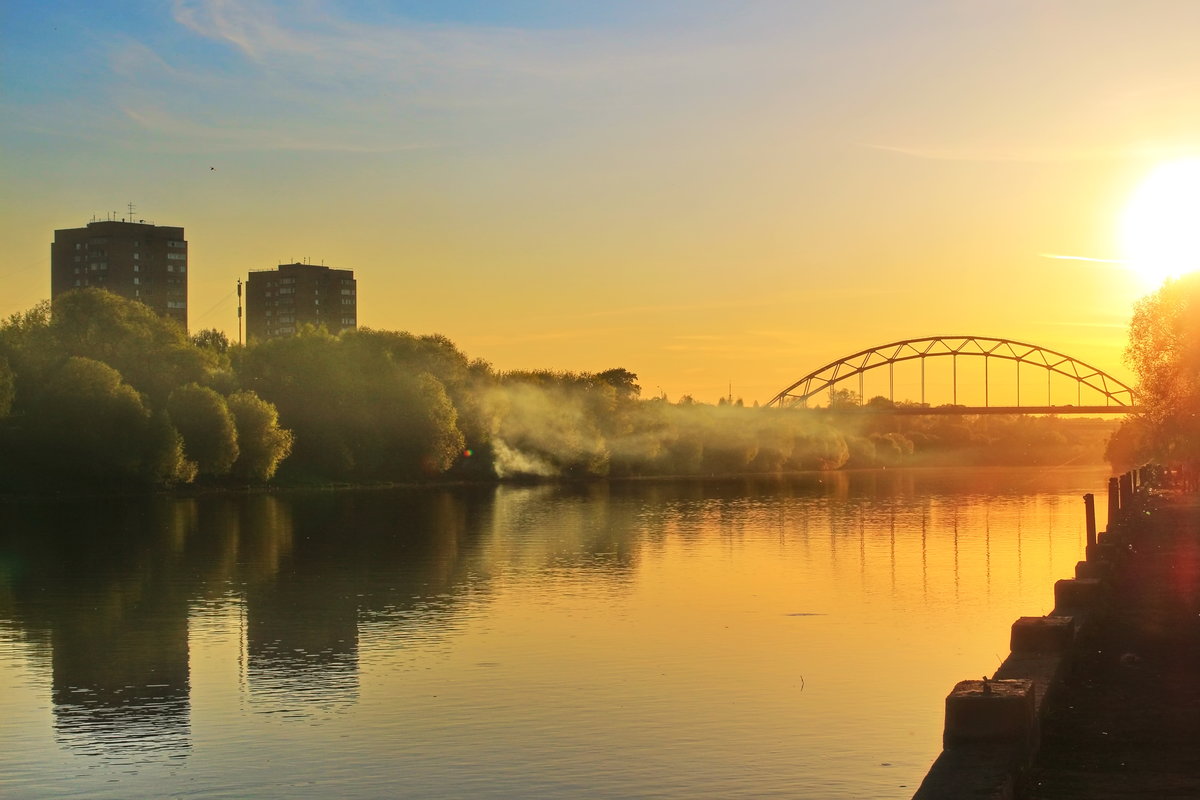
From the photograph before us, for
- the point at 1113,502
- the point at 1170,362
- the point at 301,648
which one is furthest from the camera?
the point at 1170,362

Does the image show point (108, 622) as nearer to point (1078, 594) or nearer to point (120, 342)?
point (1078, 594)

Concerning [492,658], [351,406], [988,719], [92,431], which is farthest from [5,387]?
[988,719]

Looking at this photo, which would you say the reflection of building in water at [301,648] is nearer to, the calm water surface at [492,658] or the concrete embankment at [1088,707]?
the calm water surface at [492,658]

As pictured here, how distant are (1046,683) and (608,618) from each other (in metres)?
16.2

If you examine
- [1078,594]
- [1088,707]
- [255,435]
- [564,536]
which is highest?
[255,435]

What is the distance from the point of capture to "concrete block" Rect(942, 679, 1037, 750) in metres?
12.8

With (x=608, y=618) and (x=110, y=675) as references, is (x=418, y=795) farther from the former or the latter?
(x=608, y=618)

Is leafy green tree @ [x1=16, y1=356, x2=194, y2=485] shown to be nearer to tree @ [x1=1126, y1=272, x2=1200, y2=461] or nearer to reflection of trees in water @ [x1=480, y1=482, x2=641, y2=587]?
reflection of trees in water @ [x1=480, y1=482, x2=641, y2=587]

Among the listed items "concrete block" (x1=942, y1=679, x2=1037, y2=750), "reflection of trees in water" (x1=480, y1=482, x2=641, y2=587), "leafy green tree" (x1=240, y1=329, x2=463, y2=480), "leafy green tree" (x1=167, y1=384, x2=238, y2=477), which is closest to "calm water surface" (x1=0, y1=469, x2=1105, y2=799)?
"reflection of trees in water" (x1=480, y1=482, x2=641, y2=587)

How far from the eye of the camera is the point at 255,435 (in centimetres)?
8781

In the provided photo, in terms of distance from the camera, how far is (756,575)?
41.0 metres

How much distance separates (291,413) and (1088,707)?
3420 inches

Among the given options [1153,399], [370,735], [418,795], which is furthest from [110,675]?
[1153,399]

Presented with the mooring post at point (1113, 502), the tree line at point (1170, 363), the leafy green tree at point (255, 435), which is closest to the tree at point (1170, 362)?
the tree line at point (1170, 363)
